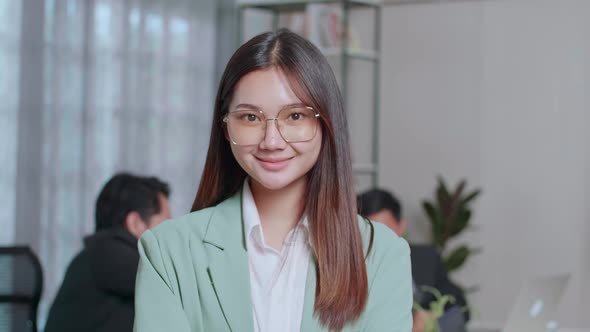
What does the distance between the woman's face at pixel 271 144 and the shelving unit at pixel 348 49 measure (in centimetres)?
452

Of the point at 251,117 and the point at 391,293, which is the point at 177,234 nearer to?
the point at 251,117

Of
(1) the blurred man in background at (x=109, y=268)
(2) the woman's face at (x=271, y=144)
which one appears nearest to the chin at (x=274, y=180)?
(2) the woman's face at (x=271, y=144)

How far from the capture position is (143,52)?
5270mm

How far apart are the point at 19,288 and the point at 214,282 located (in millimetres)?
2207

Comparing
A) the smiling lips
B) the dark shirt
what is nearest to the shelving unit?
the dark shirt

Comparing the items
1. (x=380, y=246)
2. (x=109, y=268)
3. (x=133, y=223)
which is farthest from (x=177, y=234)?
(x=133, y=223)

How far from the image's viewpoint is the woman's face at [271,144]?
1.31 meters

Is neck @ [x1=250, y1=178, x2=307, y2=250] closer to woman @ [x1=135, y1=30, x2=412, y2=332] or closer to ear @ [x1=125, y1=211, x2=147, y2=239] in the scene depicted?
woman @ [x1=135, y1=30, x2=412, y2=332]

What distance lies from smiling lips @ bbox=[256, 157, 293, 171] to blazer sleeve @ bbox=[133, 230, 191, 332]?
20 cm

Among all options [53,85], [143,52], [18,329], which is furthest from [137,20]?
[18,329]

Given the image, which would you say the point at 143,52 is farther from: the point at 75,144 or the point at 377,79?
the point at 377,79

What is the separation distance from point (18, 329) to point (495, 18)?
3.91 meters

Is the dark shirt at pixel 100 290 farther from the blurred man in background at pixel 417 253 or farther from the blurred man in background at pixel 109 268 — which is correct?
the blurred man in background at pixel 417 253

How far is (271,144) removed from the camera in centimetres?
130
